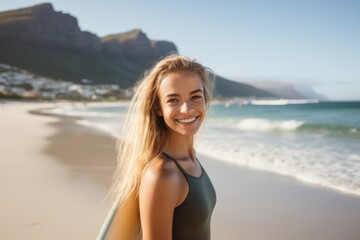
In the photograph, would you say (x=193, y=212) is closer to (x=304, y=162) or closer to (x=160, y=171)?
(x=160, y=171)

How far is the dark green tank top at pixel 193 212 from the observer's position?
1.68 meters

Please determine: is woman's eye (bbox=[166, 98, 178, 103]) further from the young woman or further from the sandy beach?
the sandy beach

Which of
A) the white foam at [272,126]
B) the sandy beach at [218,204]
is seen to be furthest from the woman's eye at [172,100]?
the white foam at [272,126]

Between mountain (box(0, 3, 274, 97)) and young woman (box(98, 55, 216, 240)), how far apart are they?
135280mm

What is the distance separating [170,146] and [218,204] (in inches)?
124

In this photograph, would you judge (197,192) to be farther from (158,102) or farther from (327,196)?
(327,196)

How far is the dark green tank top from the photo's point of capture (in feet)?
A: 5.50

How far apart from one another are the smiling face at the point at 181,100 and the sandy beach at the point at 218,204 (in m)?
2.18

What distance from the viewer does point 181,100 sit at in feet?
6.08

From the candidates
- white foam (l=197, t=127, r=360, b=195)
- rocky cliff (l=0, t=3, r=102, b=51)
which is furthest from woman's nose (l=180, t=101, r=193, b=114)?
rocky cliff (l=0, t=3, r=102, b=51)

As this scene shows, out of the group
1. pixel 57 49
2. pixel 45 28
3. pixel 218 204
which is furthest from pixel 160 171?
pixel 45 28

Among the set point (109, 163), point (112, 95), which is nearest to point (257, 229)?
point (109, 163)

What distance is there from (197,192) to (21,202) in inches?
141

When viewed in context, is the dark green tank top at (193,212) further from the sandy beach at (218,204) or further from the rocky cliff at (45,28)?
the rocky cliff at (45,28)
